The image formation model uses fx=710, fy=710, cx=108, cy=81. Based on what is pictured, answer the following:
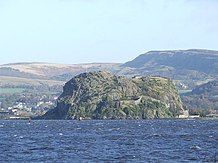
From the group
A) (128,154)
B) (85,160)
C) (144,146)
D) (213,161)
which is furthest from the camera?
(144,146)

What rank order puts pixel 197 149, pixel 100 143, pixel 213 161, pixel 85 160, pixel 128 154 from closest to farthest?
pixel 213 161 < pixel 85 160 < pixel 128 154 < pixel 197 149 < pixel 100 143

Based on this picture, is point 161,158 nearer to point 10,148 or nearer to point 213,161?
point 213,161

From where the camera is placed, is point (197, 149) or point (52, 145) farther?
point (52, 145)

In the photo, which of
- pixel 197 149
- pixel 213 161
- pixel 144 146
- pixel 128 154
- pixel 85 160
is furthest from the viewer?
pixel 144 146

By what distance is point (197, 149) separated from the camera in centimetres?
10694

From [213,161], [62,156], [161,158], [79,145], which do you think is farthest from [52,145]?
[213,161]

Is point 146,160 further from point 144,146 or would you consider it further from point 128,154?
point 144,146

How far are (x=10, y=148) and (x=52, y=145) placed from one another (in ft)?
25.7

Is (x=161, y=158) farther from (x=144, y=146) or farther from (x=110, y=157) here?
(x=144, y=146)

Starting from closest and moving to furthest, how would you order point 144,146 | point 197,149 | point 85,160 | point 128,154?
point 85,160 < point 128,154 < point 197,149 < point 144,146

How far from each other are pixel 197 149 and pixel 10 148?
30.7m

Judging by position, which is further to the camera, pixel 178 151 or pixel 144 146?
pixel 144 146

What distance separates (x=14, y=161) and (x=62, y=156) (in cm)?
784

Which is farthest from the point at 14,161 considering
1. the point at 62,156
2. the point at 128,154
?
the point at 128,154
